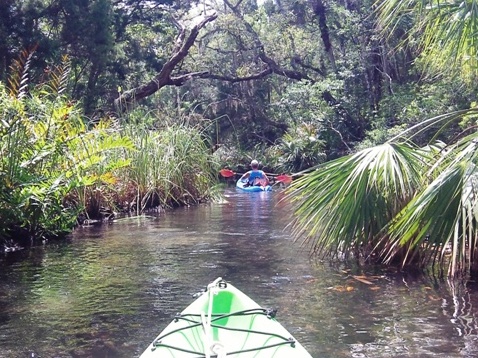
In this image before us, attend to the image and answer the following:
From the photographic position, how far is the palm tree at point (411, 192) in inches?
264

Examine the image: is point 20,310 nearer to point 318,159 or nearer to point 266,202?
point 266,202

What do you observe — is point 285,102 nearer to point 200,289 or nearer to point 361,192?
point 361,192

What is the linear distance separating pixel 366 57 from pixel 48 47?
1313cm

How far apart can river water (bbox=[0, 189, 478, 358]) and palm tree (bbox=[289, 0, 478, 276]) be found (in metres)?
0.40

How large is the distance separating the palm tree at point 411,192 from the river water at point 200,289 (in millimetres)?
404

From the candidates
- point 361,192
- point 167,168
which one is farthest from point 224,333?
point 167,168

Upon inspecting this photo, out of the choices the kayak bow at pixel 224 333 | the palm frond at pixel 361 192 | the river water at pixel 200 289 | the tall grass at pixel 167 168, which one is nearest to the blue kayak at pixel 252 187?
the tall grass at pixel 167 168

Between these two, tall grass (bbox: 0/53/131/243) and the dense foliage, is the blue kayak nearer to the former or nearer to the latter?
the dense foliage

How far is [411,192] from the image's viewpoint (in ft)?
24.8

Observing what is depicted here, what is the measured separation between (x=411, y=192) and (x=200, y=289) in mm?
2619

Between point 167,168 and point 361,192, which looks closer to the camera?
point 361,192

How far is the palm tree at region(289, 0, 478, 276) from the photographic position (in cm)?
670

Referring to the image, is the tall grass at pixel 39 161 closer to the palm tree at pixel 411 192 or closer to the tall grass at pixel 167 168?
the tall grass at pixel 167 168

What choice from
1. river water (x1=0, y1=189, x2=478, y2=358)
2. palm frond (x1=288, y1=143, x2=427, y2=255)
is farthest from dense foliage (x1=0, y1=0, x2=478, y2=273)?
river water (x1=0, y1=189, x2=478, y2=358)
